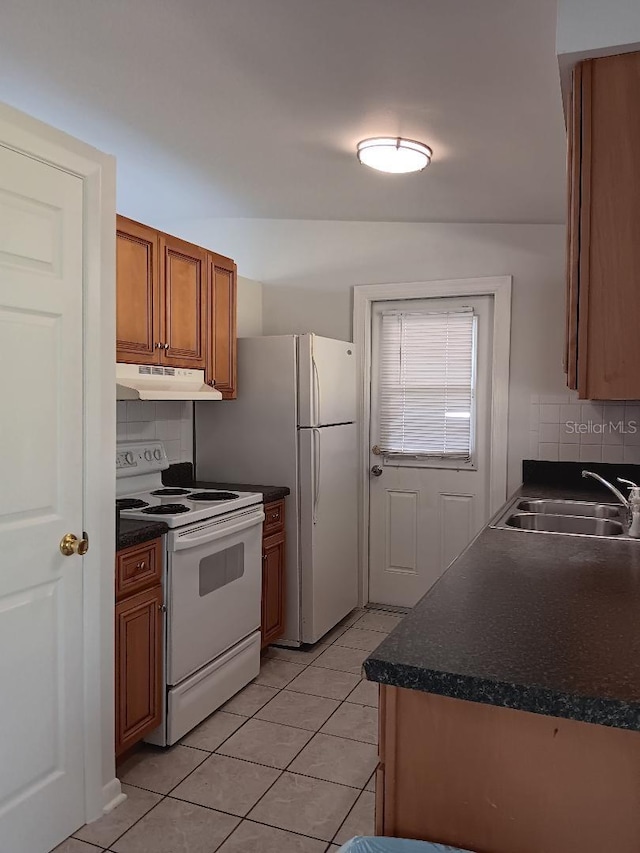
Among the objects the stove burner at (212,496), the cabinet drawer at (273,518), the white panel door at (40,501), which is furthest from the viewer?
the cabinet drawer at (273,518)

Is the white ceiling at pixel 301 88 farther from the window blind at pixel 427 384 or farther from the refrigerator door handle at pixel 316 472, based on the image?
the refrigerator door handle at pixel 316 472

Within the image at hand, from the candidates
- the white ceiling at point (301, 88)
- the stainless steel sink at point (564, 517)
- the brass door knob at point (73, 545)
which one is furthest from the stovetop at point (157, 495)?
the white ceiling at point (301, 88)

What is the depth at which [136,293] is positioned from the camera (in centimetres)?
294

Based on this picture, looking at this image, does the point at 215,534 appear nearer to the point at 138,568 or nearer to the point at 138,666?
the point at 138,568

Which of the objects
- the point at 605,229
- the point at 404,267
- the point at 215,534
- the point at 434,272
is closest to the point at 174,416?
the point at 215,534

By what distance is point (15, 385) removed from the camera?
1.97 m

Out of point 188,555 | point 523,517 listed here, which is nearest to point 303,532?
point 188,555

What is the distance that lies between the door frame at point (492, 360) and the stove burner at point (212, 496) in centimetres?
129

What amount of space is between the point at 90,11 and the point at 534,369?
2933mm

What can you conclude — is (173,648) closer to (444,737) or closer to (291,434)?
(291,434)

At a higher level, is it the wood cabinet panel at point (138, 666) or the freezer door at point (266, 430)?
the freezer door at point (266, 430)

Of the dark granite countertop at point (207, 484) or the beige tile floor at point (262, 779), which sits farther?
the dark granite countertop at point (207, 484)

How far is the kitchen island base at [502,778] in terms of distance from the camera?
1123mm

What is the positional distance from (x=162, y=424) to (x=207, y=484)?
419mm
